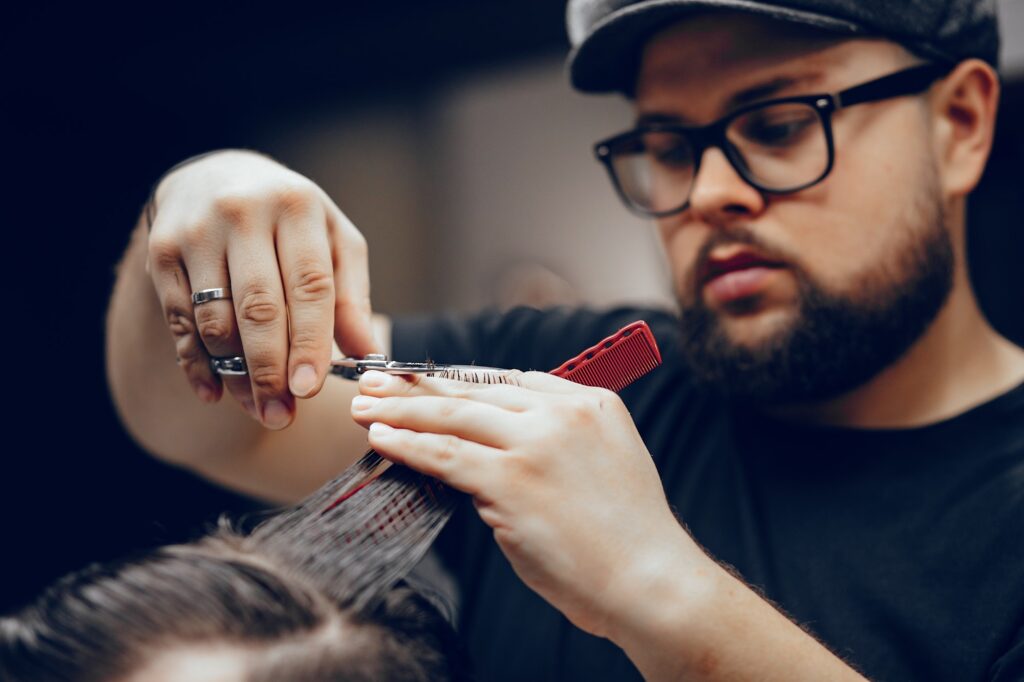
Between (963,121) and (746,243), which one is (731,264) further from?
(963,121)

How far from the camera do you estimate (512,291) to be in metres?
3.26

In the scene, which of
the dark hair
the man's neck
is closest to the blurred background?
the dark hair

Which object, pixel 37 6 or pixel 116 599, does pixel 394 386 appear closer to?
pixel 116 599

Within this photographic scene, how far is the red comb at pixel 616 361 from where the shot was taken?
77 cm

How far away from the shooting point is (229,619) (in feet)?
2.36

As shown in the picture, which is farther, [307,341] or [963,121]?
[963,121]

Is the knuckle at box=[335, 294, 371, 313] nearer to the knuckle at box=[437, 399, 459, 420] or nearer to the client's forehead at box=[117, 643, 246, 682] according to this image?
the knuckle at box=[437, 399, 459, 420]

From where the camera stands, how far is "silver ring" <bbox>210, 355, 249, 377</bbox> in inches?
34.2

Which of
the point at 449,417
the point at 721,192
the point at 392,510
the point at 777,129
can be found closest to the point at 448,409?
the point at 449,417

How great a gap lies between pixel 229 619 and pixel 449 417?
284mm

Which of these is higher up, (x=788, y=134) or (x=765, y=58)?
(x=765, y=58)

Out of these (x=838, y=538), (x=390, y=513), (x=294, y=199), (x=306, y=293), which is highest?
(x=294, y=199)

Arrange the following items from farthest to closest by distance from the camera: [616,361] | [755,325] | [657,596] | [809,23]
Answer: [755,325], [809,23], [616,361], [657,596]

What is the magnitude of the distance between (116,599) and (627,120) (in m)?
2.62
